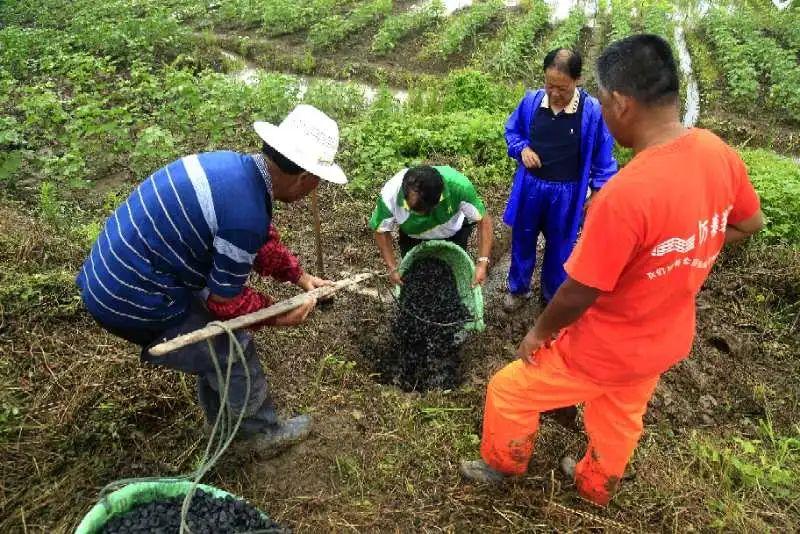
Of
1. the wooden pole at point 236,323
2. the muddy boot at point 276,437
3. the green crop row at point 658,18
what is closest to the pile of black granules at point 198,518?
the muddy boot at point 276,437

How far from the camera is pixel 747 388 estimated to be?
3.73 metres

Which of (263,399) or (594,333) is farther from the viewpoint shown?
(263,399)

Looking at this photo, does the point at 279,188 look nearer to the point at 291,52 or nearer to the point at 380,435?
the point at 380,435

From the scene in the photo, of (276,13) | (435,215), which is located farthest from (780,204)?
(276,13)

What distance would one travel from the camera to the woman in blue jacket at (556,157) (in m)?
3.65

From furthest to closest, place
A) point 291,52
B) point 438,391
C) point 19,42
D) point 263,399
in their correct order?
point 291,52, point 19,42, point 438,391, point 263,399

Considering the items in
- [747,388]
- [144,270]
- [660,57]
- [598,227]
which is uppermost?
[660,57]

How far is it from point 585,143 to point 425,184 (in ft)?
4.21

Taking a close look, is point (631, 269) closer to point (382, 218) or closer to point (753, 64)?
point (382, 218)

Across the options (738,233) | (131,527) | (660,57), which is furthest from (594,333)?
(131,527)

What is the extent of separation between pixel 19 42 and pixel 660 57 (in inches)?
411

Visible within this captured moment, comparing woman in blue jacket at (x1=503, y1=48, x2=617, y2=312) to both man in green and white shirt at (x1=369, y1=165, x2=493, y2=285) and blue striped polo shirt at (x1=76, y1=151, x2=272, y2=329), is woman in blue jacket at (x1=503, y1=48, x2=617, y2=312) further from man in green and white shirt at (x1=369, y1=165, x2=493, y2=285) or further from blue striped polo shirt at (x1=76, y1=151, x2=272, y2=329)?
blue striped polo shirt at (x1=76, y1=151, x2=272, y2=329)

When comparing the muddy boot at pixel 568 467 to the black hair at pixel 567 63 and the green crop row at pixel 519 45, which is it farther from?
the green crop row at pixel 519 45

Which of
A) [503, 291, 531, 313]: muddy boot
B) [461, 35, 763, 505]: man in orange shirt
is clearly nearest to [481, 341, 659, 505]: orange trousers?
[461, 35, 763, 505]: man in orange shirt
